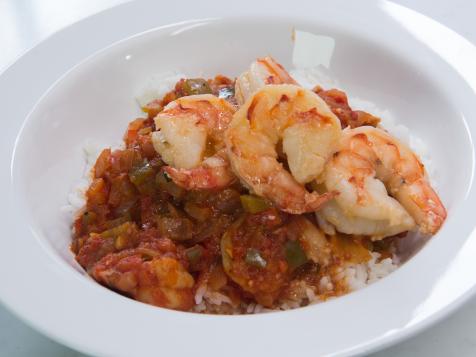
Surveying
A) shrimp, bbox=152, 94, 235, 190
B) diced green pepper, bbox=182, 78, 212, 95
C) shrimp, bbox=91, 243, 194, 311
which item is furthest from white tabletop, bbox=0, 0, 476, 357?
diced green pepper, bbox=182, 78, 212, 95

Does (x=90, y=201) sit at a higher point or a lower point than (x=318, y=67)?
lower

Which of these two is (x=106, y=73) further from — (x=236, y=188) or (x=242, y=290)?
(x=242, y=290)

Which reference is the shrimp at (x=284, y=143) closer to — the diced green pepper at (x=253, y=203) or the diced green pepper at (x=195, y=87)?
the diced green pepper at (x=253, y=203)

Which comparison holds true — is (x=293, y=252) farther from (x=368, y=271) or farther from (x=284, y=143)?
(x=284, y=143)

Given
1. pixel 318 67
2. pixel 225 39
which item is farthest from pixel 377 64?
pixel 225 39

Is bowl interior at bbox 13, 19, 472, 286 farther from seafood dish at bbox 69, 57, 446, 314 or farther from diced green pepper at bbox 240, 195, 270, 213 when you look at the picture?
diced green pepper at bbox 240, 195, 270, 213
